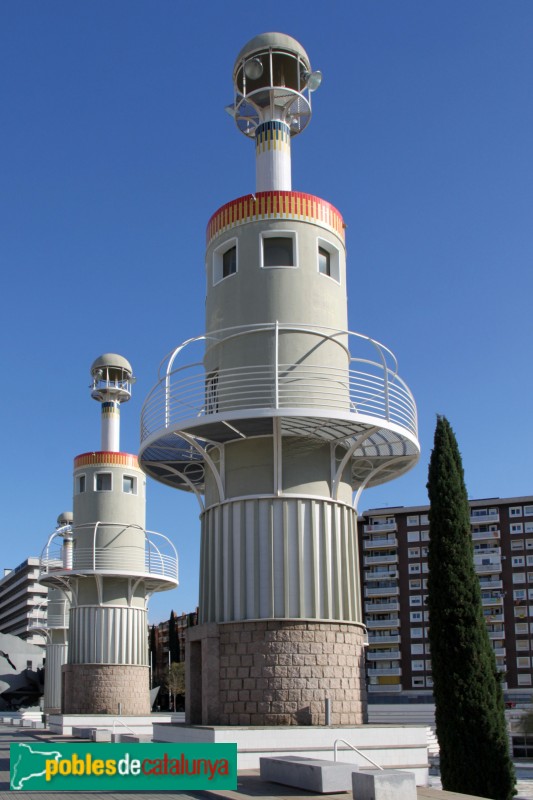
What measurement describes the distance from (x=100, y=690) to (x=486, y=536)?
63292mm

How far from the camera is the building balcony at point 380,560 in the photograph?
101 m

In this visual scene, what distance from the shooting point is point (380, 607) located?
99.6 meters

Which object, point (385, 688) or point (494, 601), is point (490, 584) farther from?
point (385, 688)

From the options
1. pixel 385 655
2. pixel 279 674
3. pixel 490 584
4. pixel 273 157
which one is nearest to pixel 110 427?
pixel 273 157

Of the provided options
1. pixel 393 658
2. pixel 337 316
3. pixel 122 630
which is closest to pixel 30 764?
pixel 337 316

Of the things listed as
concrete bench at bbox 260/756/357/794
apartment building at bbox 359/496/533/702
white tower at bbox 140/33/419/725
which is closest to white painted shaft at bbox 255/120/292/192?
white tower at bbox 140/33/419/725

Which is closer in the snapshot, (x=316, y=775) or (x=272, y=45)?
(x=316, y=775)

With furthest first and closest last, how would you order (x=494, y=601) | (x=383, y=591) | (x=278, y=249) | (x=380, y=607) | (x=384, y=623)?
(x=383, y=591)
(x=380, y=607)
(x=384, y=623)
(x=494, y=601)
(x=278, y=249)

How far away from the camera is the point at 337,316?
24734mm

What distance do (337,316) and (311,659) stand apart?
8745 mm

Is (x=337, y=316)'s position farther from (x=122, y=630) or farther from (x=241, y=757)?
(x=122, y=630)

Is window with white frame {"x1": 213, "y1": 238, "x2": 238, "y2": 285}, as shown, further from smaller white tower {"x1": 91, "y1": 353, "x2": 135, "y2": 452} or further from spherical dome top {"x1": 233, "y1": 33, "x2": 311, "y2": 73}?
smaller white tower {"x1": 91, "y1": 353, "x2": 135, "y2": 452}

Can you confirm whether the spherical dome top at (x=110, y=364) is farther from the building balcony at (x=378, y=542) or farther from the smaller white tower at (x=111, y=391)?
the building balcony at (x=378, y=542)

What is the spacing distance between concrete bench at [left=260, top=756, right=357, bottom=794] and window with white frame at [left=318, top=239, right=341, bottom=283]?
13238 mm
